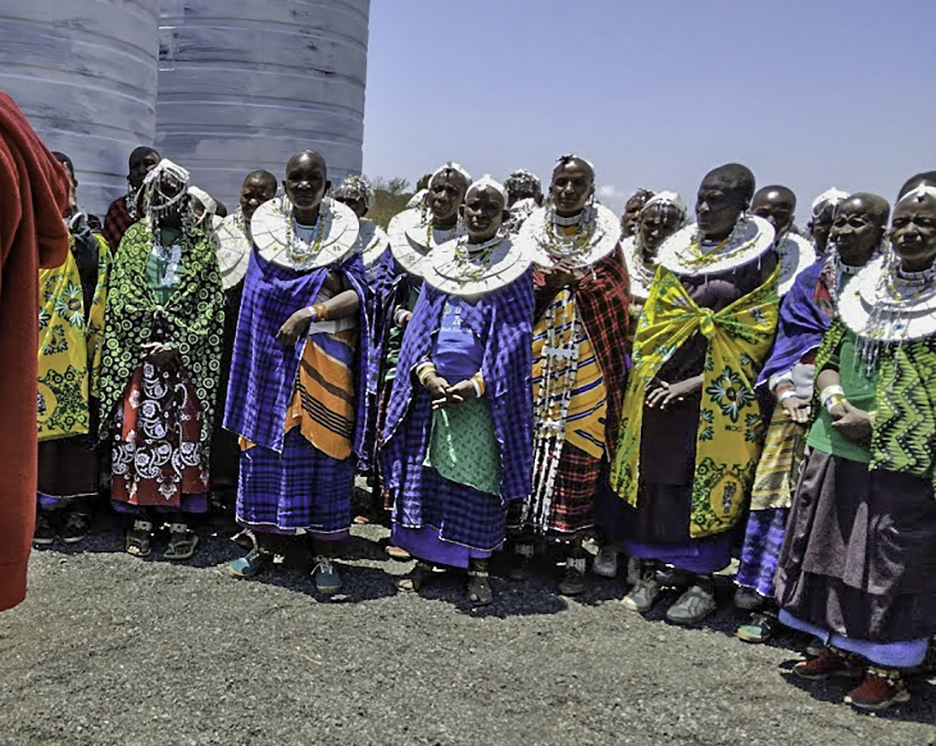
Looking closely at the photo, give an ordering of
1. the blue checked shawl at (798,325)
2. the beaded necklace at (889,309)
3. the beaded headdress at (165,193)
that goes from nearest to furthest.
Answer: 1. the beaded necklace at (889,309)
2. the blue checked shawl at (798,325)
3. the beaded headdress at (165,193)

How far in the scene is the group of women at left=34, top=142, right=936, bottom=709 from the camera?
3.89 meters

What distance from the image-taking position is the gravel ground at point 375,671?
302cm

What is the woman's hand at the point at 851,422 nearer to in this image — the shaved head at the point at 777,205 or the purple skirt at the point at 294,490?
the shaved head at the point at 777,205

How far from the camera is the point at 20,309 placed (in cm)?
183

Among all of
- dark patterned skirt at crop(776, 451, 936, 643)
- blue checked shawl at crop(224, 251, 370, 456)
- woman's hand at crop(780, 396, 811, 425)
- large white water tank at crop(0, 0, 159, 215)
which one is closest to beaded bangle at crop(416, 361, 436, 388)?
blue checked shawl at crop(224, 251, 370, 456)

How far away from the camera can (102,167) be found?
7.01m

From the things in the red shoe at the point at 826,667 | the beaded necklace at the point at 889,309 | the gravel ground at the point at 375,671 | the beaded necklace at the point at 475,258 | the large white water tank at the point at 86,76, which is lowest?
the gravel ground at the point at 375,671

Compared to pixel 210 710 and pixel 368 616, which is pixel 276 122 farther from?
pixel 210 710

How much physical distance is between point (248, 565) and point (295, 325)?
1.24 m

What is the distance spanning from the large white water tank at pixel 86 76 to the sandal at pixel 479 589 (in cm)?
460

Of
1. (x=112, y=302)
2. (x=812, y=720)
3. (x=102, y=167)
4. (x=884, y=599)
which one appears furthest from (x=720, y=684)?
(x=102, y=167)

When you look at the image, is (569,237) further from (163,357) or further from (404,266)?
(163,357)

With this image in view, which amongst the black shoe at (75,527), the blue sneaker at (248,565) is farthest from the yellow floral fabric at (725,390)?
the black shoe at (75,527)

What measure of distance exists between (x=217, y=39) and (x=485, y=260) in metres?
7.01
